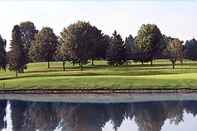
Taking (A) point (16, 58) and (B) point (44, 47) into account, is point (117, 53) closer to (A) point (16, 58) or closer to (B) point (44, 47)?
(B) point (44, 47)

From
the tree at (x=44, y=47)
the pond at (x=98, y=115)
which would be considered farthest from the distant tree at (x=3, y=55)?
the pond at (x=98, y=115)

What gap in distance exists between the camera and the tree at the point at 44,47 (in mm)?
105750

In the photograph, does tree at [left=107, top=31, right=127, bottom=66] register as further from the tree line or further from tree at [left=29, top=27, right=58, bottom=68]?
tree at [left=29, top=27, right=58, bottom=68]

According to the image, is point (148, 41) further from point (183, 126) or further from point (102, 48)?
point (183, 126)

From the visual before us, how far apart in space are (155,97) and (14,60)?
42.5 m

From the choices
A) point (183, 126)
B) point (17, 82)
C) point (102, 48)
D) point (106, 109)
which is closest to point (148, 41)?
point (102, 48)

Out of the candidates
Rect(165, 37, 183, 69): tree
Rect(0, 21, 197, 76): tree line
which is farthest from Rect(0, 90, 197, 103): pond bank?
Rect(165, 37, 183, 69): tree

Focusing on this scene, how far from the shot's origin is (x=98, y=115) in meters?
40.1

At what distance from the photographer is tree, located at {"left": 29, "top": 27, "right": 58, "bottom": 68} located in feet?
347

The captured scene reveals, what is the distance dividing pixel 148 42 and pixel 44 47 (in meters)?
22.7

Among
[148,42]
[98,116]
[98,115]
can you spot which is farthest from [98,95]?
[148,42]

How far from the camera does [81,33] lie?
10531 cm

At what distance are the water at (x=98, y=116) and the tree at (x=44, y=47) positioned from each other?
5442cm

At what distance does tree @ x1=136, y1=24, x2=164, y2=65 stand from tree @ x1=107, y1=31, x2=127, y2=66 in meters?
8.41
